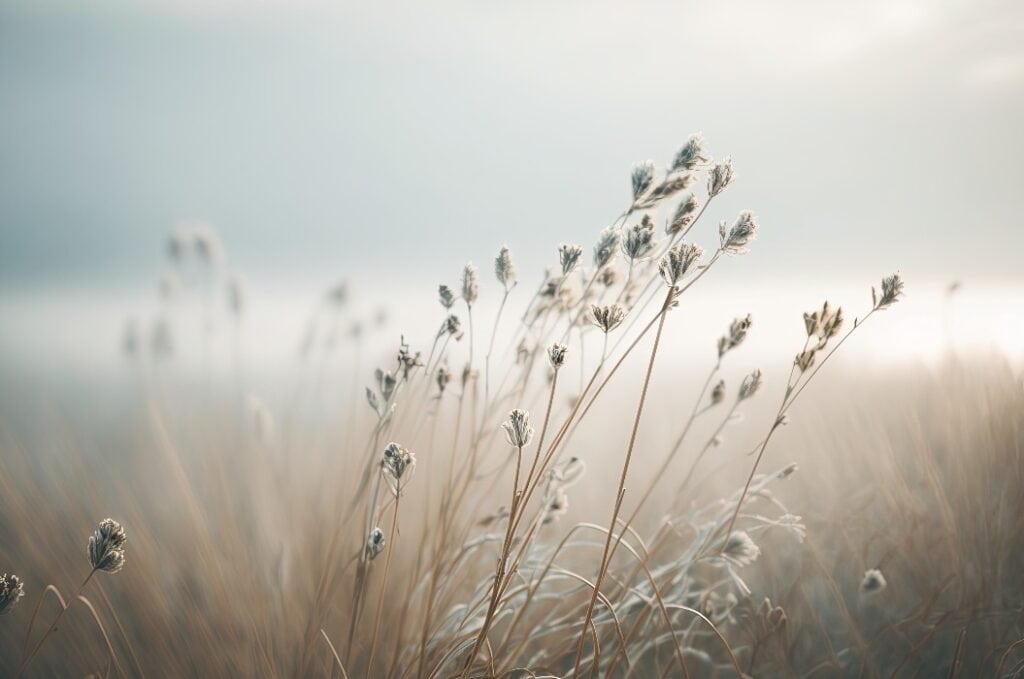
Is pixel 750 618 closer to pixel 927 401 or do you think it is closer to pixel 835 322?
pixel 835 322

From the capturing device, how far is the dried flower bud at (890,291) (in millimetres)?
1188

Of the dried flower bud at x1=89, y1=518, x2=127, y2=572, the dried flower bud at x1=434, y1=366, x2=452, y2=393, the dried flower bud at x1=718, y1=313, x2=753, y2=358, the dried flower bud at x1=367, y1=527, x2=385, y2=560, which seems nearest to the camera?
the dried flower bud at x1=89, y1=518, x2=127, y2=572

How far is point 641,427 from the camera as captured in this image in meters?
2.85

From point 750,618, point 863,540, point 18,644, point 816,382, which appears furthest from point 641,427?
point 18,644

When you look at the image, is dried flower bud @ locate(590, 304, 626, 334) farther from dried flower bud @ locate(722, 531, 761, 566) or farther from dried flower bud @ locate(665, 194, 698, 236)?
dried flower bud @ locate(722, 531, 761, 566)

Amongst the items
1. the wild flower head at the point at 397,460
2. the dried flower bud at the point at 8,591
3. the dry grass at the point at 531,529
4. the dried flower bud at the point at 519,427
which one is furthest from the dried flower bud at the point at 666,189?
the dried flower bud at the point at 8,591

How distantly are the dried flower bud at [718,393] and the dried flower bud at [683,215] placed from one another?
0.38 meters

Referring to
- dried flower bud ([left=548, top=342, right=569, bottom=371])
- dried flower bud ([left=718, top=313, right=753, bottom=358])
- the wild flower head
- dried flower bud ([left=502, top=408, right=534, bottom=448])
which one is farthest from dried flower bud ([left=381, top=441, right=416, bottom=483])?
dried flower bud ([left=718, top=313, right=753, bottom=358])

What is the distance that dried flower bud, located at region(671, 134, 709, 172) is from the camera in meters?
1.17

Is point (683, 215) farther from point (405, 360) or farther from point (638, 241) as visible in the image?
point (405, 360)

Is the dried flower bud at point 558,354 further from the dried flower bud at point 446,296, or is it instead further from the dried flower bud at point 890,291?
the dried flower bud at point 890,291

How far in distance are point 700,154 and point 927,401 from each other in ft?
6.70

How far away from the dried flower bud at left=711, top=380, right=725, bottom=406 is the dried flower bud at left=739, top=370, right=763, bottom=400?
116 mm

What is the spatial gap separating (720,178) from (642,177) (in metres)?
0.13
